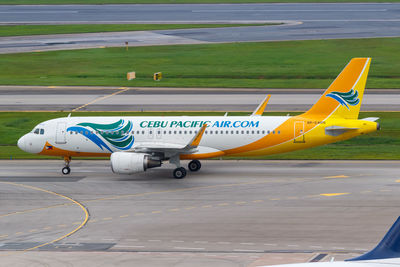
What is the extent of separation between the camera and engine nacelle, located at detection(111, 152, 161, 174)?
1918 inches

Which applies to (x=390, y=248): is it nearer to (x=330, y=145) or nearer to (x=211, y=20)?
(x=330, y=145)

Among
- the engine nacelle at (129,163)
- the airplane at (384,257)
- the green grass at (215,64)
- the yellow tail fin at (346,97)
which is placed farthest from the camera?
the green grass at (215,64)

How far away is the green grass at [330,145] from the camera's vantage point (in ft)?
194

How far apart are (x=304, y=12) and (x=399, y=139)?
9670 cm

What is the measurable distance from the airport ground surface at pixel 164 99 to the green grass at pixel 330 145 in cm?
284

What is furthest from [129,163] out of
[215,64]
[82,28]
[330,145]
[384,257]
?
[82,28]

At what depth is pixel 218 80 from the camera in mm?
93250

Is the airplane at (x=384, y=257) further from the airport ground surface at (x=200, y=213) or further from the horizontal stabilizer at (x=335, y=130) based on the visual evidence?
the horizontal stabilizer at (x=335, y=130)

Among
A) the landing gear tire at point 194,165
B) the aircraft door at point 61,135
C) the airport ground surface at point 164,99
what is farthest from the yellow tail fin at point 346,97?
the airport ground surface at point 164,99

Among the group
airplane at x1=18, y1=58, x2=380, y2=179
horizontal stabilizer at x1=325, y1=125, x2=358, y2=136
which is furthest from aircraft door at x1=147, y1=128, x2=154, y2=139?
horizontal stabilizer at x1=325, y1=125, x2=358, y2=136

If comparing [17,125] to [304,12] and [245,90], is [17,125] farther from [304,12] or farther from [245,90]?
[304,12]

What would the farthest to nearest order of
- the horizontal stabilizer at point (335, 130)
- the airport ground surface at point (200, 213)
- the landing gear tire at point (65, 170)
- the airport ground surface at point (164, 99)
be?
the airport ground surface at point (164, 99)
the landing gear tire at point (65, 170)
the horizontal stabilizer at point (335, 130)
the airport ground surface at point (200, 213)

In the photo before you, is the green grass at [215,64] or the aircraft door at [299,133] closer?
the aircraft door at [299,133]

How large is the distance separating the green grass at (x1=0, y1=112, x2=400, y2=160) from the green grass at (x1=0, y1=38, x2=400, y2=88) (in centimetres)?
1871
